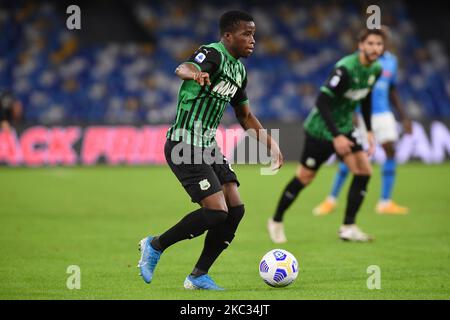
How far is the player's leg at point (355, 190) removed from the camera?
10.0 meters

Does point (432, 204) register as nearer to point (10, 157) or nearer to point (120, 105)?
point (10, 157)

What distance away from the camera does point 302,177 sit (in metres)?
10.3

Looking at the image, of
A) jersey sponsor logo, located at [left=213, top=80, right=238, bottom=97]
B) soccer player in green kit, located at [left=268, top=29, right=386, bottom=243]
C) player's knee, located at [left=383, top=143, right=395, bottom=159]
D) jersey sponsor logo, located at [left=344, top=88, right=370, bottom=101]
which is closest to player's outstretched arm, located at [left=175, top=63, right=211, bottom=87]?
jersey sponsor logo, located at [left=213, top=80, right=238, bottom=97]

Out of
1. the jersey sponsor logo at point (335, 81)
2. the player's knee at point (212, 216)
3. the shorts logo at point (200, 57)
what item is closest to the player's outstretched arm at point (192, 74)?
the shorts logo at point (200, 57)

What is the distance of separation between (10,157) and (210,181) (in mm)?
16059

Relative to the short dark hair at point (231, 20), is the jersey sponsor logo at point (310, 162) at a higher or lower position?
lower

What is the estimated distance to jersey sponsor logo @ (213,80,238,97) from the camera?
690 cm

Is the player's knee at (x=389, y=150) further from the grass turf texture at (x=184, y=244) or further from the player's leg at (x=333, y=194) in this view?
the grass turf texture at (x=184, y=244)

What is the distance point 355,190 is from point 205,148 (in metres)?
3.71

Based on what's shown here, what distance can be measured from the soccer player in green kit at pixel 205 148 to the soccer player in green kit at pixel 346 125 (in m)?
2.96

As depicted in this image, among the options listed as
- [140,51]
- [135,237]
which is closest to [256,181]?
[135,237]

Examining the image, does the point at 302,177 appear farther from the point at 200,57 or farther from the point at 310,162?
the point at 200,57

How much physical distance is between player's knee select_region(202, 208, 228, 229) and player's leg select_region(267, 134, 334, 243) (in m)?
3.36

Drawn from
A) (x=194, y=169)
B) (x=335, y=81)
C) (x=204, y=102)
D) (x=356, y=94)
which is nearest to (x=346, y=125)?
(x=356, y=94)
